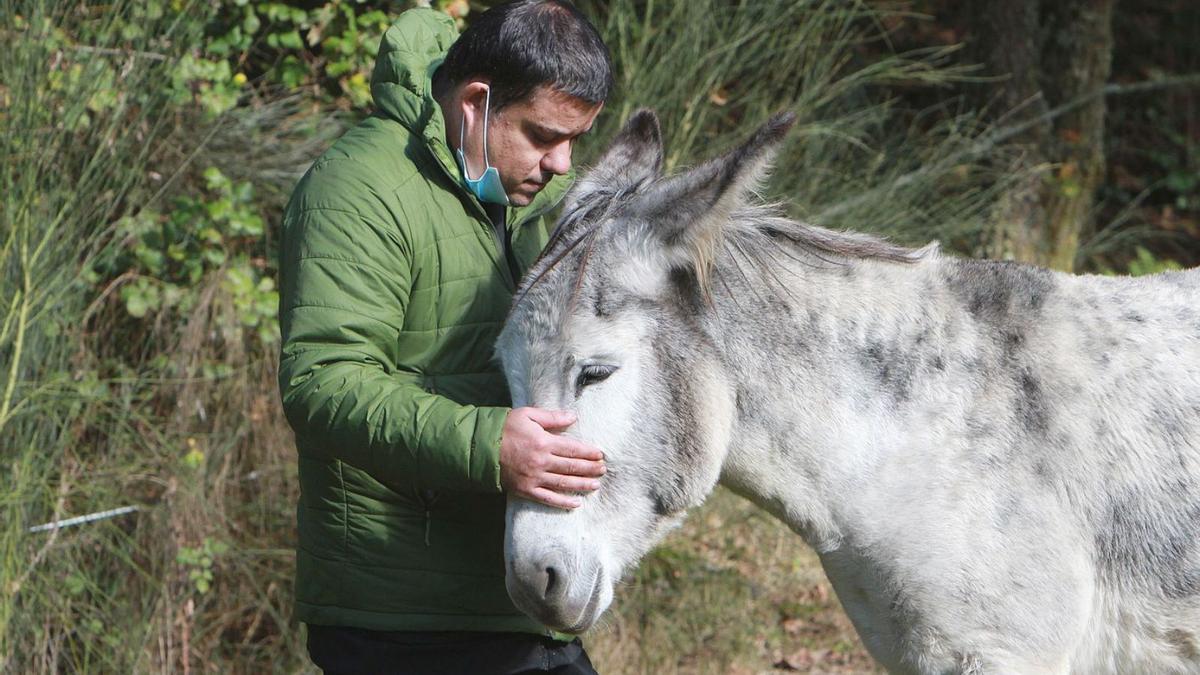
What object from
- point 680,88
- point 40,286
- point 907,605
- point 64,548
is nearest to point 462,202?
point 907,605

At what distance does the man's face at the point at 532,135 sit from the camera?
8.21 ft

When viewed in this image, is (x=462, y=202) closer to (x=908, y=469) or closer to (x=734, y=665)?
(x=908, y=469)

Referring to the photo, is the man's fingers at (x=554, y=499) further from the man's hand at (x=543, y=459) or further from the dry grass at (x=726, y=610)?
the dry grass at (x=726, y=610)

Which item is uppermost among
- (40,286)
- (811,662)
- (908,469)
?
(908,469)

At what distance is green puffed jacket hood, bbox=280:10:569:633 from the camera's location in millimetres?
2270

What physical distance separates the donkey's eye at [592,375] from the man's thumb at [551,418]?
0.08m

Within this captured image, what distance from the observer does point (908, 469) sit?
2.47 m

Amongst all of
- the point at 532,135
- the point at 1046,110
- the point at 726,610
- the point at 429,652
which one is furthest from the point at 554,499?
the point at 1046,110

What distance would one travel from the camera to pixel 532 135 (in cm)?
255

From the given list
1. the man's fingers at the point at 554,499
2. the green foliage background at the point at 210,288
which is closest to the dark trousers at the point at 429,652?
the man's fingers at the point at 554,499

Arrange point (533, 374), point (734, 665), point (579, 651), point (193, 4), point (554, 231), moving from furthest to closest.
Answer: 1. point (734, 665)
2. point (193, 4)
3. point (579, 651)
4. point (554, 231)
5. point (533, 374)

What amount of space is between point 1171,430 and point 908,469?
55cm

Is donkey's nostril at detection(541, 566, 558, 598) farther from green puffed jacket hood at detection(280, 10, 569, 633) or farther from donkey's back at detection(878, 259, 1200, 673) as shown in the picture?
donkey's back at detection(878, 259, 1200, 673)

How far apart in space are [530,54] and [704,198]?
17.9 inches
